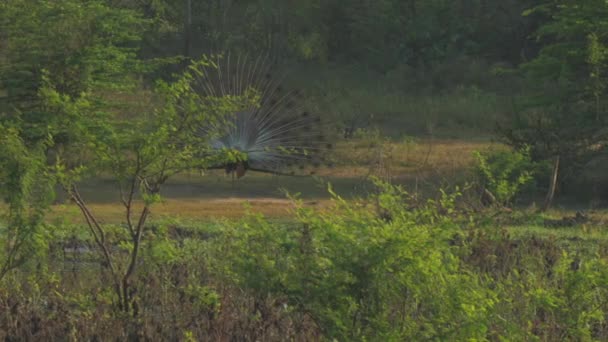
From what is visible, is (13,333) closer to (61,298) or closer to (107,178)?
(61,298)

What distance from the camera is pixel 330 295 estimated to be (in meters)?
6.43

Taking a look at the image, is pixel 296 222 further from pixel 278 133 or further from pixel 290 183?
pixel 278 133

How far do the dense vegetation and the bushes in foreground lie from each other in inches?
0.6

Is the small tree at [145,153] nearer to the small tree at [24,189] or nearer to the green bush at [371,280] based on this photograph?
the small tree at [24,189]

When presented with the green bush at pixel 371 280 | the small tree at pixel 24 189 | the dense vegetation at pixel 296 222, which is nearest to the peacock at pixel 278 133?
the dense vegetation at pixel 296 222

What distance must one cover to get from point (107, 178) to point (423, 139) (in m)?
8.67

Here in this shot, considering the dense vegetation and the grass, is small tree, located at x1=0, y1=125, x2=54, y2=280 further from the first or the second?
the grass

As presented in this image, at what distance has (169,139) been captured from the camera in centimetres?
828

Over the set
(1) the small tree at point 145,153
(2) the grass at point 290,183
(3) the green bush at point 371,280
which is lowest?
(2) the grass at point 290,183

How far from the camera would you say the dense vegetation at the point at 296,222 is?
6473 millimetres

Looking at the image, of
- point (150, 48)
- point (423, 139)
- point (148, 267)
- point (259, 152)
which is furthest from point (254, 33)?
point (148, 267)

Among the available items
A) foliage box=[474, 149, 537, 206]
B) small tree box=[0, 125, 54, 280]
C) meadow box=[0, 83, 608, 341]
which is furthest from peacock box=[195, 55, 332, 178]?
small tree box=[0, 125, 54, 280]

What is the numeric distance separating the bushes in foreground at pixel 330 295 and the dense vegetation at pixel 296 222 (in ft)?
0.05

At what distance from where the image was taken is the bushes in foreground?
6320mm
